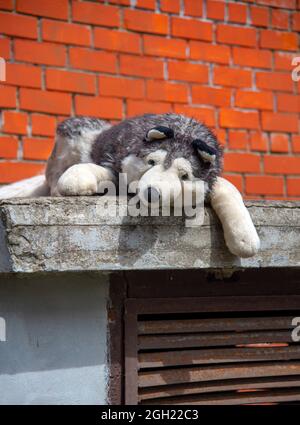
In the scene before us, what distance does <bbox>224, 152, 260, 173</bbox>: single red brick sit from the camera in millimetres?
3505

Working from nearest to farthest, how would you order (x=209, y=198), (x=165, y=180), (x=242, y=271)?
1. (x=165, y=180)
2. (x=209, y=198)
3. (x=242, y=271)

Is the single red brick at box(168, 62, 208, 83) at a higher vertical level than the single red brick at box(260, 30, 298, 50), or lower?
lower

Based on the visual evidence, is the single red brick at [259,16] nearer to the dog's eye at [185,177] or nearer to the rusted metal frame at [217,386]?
the dog's eye at [185,177]

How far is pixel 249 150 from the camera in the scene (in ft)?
11.7

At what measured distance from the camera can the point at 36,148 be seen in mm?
3123

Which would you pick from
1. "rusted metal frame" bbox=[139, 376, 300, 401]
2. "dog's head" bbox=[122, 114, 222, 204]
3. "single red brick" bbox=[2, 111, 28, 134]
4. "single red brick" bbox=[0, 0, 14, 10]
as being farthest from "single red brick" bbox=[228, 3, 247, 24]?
"rusted metal frame" bbox=[139, 376, 300, 401]

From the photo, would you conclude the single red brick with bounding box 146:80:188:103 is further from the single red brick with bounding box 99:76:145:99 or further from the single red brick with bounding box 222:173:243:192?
the single red brick with bounding box 222:173:243:192

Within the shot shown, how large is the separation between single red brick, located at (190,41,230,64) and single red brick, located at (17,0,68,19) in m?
0.77

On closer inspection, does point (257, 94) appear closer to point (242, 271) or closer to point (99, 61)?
point (99, 61)

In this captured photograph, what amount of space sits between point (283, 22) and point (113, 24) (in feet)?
3.65

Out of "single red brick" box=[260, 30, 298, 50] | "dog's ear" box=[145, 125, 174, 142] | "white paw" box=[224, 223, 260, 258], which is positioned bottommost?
"white paw" box=[224, 223, 260, 258]

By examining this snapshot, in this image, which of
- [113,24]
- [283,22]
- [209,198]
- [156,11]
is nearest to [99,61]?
[113,24]

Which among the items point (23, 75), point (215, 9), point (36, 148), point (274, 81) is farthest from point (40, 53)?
point (274, 81)

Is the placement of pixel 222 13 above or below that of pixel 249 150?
above
